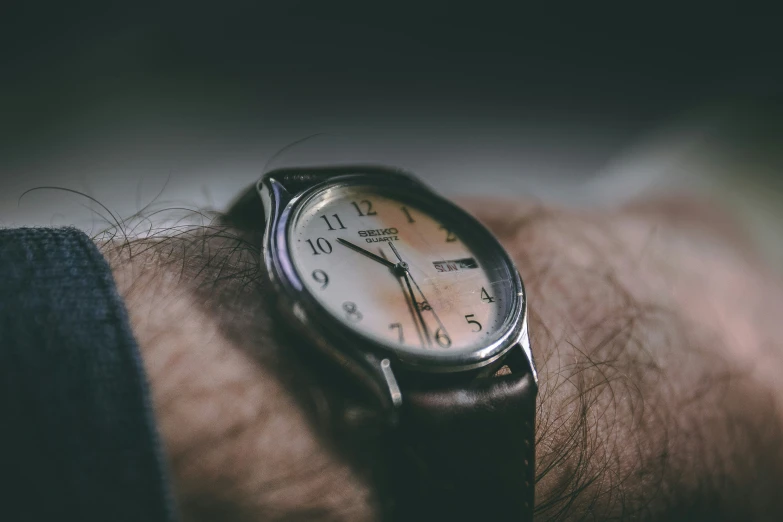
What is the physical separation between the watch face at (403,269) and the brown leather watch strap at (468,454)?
3.3 inches

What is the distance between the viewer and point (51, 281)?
79 centimetres

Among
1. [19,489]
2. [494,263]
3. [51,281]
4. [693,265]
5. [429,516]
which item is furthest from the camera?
[693,265]

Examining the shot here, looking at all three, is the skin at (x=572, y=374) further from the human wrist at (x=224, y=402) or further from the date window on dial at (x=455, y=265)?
the date window on dial at (x=455, y=265)

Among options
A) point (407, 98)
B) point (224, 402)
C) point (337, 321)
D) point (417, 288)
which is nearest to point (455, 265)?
point (417, 288)

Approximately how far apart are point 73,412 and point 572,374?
3.13 feet

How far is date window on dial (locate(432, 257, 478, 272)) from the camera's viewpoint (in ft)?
3.66

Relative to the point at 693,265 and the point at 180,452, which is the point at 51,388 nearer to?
the point at 180,452

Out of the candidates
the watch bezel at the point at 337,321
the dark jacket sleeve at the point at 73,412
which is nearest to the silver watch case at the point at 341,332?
the watch bezel at the point at 337,321

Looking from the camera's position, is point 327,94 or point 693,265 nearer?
point 693,265

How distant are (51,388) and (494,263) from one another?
80cm

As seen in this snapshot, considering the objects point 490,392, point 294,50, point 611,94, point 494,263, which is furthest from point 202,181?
point 611,94

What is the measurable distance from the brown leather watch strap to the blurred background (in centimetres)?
106

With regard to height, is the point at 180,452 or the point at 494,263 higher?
the point at 494,263

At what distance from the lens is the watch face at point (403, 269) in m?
0.97
